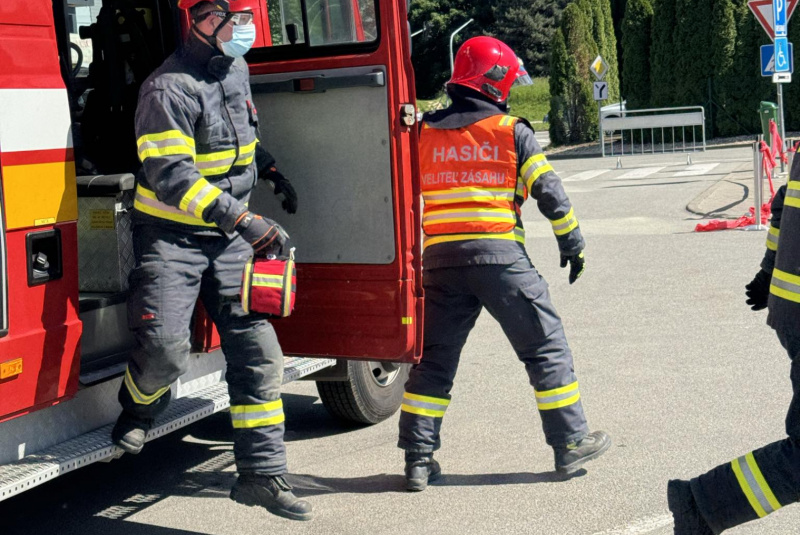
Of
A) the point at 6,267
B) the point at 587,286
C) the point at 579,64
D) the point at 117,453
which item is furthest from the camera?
the point at 579,64

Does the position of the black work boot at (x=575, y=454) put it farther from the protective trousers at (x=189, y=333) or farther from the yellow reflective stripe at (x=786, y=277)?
the yellow reflective stripe at (x=786, y=277)

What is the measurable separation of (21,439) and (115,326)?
83 centimetres

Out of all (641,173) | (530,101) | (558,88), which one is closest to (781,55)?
(641,173)

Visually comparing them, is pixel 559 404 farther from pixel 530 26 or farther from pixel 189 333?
pixel 530 26

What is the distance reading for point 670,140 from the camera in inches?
1061

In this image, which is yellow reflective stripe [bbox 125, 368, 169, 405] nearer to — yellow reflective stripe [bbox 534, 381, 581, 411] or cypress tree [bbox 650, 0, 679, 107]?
yellow reflective stripe [bbox 534, 381, 581, 411]

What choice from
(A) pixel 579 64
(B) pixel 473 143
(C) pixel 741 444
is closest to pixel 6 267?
(B) pixel 473 143

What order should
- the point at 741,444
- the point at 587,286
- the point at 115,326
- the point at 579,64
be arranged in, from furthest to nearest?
1. the point at 579,64
2. the point at 587,286
3. the point at 741,444
4. the point at 115,326

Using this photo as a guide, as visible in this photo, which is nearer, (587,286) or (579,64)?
(587,286)

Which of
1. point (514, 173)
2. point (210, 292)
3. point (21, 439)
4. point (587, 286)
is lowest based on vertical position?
point (587, 286)

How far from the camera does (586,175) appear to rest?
20.8 metres

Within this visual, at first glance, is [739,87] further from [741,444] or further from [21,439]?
[21,439]

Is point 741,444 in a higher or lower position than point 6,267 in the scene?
lower

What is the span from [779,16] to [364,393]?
1038cm
